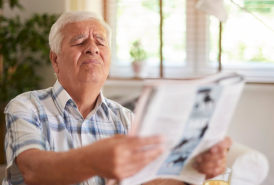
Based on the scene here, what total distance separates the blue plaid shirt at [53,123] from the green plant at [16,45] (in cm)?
174

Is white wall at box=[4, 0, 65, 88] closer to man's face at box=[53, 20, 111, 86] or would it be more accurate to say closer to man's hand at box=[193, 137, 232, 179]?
man's face at box=[53, 20, 111, 86]

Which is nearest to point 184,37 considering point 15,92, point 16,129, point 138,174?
point 15,92

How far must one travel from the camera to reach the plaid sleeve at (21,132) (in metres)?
1.19

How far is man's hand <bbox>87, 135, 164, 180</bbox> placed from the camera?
82 centimetres

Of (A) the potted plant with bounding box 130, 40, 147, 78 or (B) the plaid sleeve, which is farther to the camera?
(A) the potted plant with bounding box 130, 40, 147, 78

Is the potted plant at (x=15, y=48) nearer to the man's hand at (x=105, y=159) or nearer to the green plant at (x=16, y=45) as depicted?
the green plant at (x=16, y=45)

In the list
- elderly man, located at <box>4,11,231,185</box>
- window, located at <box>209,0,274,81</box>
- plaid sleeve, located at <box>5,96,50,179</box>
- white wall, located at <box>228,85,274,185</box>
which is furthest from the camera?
window, located at <box>209,0,274,81</box>

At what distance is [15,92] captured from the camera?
320 centimetres

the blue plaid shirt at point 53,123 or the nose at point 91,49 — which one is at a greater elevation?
the nose at point 91,49

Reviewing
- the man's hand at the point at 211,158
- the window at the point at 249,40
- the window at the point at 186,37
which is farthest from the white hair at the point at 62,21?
the window at the point at 249,40

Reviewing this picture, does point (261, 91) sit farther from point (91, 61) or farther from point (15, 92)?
point (15, 92)

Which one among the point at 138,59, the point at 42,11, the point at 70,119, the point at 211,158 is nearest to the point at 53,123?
the point at 70,119

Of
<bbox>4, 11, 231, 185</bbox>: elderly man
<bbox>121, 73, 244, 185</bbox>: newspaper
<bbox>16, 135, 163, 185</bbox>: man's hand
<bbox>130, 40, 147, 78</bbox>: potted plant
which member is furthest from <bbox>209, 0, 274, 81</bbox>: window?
<bbox>16, 135, 163, 185</bbox>: man's hand

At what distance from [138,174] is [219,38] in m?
2.19
